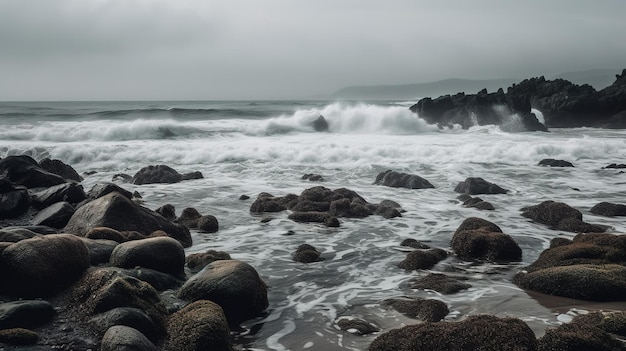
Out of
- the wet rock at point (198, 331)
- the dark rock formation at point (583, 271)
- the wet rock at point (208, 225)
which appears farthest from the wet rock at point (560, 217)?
the wet rock at point (198, 331)

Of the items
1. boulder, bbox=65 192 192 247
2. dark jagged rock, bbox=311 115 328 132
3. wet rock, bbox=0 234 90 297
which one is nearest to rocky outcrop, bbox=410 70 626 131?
dark jagged rock, bbox=311 115 328 132

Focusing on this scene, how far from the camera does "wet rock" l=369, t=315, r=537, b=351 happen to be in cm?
497

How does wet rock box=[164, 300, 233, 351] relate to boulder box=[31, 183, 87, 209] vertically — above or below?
below

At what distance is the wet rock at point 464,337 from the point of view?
4.97 meters

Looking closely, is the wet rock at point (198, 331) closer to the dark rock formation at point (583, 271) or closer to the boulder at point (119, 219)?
the boulder at point (119, 219)

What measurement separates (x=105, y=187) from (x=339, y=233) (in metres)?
5.91

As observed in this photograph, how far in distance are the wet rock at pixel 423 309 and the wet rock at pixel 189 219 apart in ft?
20.9

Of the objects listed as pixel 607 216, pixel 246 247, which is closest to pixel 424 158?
pixel 607 216

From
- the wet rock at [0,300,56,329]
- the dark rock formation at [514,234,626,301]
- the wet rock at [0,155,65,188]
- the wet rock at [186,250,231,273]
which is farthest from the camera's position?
the wet rock at [0,155,65,188]

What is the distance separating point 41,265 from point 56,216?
4653mm

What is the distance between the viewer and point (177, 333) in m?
5.40

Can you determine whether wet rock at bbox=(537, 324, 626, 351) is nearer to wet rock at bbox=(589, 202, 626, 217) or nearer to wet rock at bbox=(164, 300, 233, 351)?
wet rock at bbox=(164, 300, 233, 351)

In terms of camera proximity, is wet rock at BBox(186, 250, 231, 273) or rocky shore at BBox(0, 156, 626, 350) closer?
rocky shore at BBox(0, 156, 626, 350)

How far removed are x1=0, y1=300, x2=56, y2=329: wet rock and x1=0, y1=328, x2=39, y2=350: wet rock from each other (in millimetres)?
225
